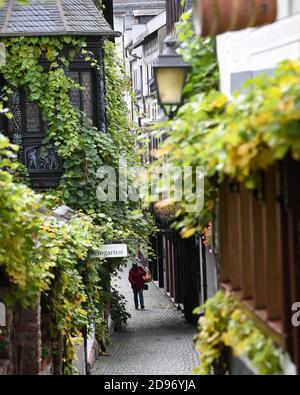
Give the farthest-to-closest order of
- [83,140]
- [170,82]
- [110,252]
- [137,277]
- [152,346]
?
1. [137,277]
2. [152,346]
3. [83,140]
4. [110,252]
5. [170,82]

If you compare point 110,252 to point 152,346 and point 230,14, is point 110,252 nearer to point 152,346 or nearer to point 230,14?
point 152,346

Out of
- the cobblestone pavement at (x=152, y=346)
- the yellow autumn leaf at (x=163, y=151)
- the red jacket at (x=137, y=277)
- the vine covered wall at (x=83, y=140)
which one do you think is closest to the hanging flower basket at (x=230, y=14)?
the yellow autumn leaf at (x=163, y=151)

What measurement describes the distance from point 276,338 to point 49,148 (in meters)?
17.9

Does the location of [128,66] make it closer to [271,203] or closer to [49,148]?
[49,148]

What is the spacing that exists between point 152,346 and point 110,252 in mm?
6465

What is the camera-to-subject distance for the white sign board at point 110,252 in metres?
19.8

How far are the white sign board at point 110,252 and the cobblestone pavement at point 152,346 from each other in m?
2.30

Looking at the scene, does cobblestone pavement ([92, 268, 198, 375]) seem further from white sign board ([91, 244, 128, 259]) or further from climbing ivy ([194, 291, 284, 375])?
climbing ivy ([194, 291, 284, 375])

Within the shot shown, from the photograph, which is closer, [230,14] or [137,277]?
[230,14]

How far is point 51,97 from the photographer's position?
25203 mm

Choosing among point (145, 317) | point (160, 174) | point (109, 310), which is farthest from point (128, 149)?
point (160, 174)

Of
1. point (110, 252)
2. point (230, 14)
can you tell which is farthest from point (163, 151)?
point (110, 252)

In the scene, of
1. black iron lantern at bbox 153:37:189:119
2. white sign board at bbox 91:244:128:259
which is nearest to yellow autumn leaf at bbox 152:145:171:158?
black iron lantern at bbox 153:37:189:119

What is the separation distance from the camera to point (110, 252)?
20.0 meters
